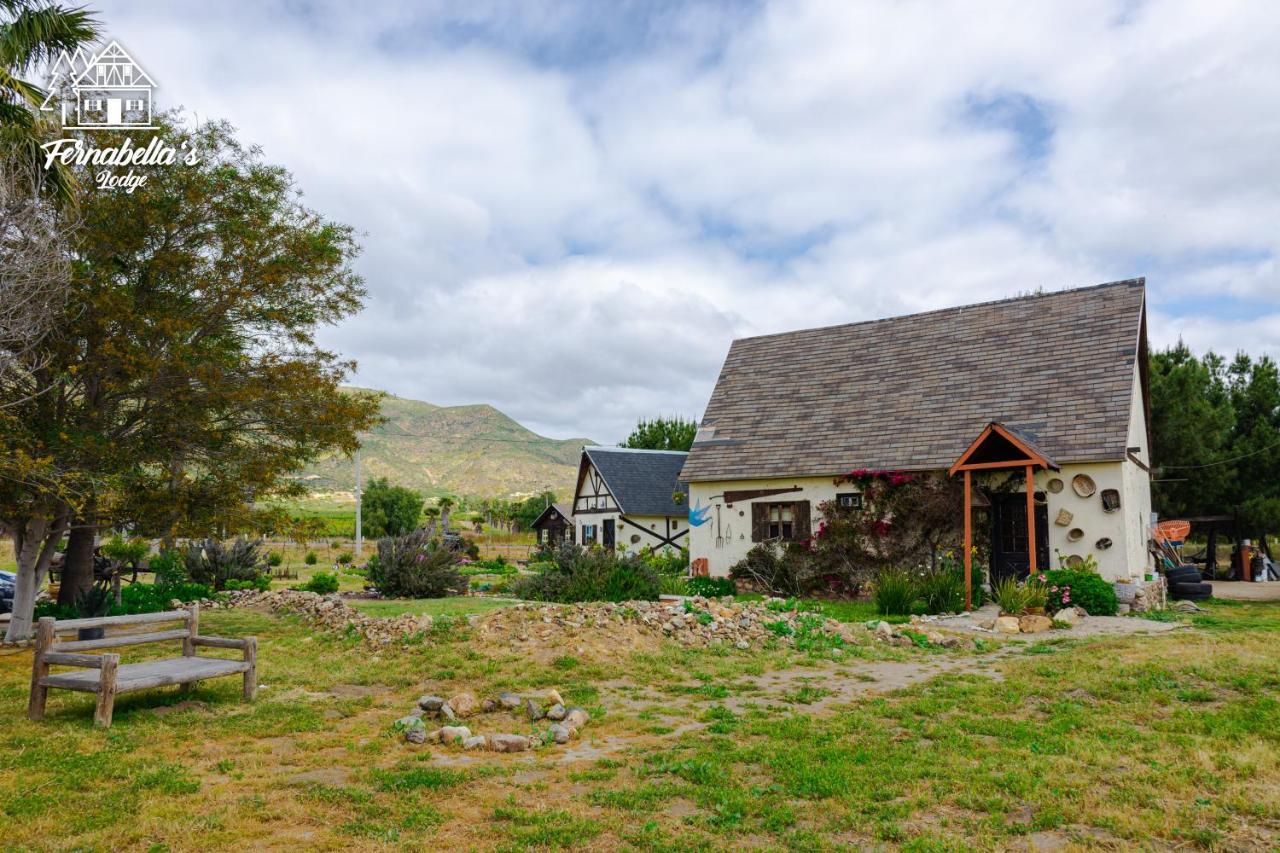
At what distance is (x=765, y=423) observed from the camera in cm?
2131

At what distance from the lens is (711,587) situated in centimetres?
1955

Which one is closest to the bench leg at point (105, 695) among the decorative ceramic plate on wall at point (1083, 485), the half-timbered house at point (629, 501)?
the decorative ceramic plate on wall at point (1083, 485)

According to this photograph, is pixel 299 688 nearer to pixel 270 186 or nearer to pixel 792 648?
pixel 792 648

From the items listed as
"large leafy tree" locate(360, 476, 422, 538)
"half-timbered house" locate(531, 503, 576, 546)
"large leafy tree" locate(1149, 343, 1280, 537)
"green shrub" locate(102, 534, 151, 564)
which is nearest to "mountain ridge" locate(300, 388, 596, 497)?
"large leafy tree" locate(360, 476, 422, 538)

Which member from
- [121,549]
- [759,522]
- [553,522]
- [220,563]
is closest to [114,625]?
[220,563]

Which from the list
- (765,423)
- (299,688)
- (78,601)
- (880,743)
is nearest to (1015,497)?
(765,423)

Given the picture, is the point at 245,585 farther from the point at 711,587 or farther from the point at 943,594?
the point at 943,594

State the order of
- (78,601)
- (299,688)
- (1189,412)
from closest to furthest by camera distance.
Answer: (299,688), (78,601), (1189,412)

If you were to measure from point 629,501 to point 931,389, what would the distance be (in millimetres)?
14962

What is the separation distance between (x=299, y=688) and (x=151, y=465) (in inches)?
198

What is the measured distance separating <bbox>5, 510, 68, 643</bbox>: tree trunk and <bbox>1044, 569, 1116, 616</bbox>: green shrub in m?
15.2

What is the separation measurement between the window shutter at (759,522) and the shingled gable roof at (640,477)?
11421 millimetres

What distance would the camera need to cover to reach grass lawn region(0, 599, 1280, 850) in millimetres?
4484

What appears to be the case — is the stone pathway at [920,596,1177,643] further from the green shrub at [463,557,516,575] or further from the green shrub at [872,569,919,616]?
the green shrub at [463,557,516,575]
